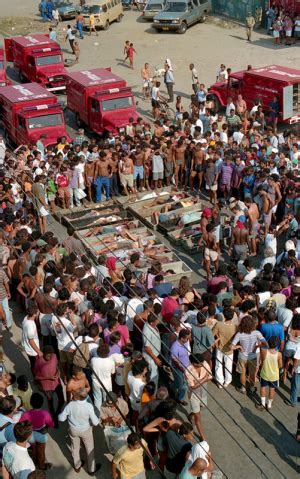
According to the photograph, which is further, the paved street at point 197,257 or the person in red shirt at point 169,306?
the person in red shirt at point 169,306

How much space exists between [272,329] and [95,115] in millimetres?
14066

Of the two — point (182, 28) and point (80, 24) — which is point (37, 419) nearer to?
point (182, 28)

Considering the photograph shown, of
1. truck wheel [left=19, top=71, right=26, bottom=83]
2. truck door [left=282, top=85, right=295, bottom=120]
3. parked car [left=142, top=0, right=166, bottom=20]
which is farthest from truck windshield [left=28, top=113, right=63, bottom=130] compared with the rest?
parked car [left=142, top=0, right=166, bottom=20]

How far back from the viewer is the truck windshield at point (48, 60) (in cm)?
2938

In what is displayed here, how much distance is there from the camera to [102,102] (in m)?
23.5

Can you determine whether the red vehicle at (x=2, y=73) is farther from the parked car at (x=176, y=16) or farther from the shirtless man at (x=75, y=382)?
the shirtless man at (x=75, y=382)

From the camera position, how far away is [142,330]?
38.9 feet

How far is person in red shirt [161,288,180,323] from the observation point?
12.4 m

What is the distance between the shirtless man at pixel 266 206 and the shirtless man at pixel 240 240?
0.93m

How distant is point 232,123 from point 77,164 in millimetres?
6541

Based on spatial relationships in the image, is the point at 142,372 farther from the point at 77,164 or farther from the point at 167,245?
the point at 77,164

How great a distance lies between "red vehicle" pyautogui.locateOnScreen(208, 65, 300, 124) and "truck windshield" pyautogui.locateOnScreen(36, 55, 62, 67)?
7.05 m

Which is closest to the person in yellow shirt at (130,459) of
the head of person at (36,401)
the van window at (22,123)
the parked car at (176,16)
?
the head of person at (36,401)

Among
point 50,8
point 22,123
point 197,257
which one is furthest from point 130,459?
point 50,8
